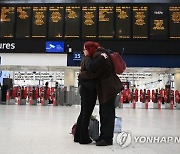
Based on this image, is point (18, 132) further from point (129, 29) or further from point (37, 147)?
point (129, 29)

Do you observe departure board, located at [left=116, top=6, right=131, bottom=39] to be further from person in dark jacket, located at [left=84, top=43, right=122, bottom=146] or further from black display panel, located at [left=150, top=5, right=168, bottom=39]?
person in dark jacket, located at [left=84, top=43, right=122, bottom=146]

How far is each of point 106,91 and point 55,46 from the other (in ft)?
40.5

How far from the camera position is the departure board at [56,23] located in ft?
52.3

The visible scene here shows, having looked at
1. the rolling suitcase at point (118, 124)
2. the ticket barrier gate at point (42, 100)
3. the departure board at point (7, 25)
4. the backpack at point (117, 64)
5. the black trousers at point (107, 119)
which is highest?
the departure board at point (7, 25)

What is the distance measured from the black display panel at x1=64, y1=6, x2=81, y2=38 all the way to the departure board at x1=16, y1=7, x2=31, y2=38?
1.93 m

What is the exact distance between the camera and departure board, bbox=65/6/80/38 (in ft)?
52.0

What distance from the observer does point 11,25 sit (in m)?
16.1

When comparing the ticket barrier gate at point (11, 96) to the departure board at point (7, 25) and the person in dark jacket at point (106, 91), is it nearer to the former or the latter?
the departure board at point (7, 25)

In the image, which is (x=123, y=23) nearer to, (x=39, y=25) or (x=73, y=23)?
(x=73, y=23)

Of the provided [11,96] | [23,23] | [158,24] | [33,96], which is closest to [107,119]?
[158,24]

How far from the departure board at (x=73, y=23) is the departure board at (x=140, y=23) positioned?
Result: 9.16ft

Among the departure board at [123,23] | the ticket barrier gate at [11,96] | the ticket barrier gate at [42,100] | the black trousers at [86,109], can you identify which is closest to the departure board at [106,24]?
the departure board at [123,23]

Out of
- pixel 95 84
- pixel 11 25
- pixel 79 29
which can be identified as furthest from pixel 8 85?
pixel 95 84

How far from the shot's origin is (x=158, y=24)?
618 inches
